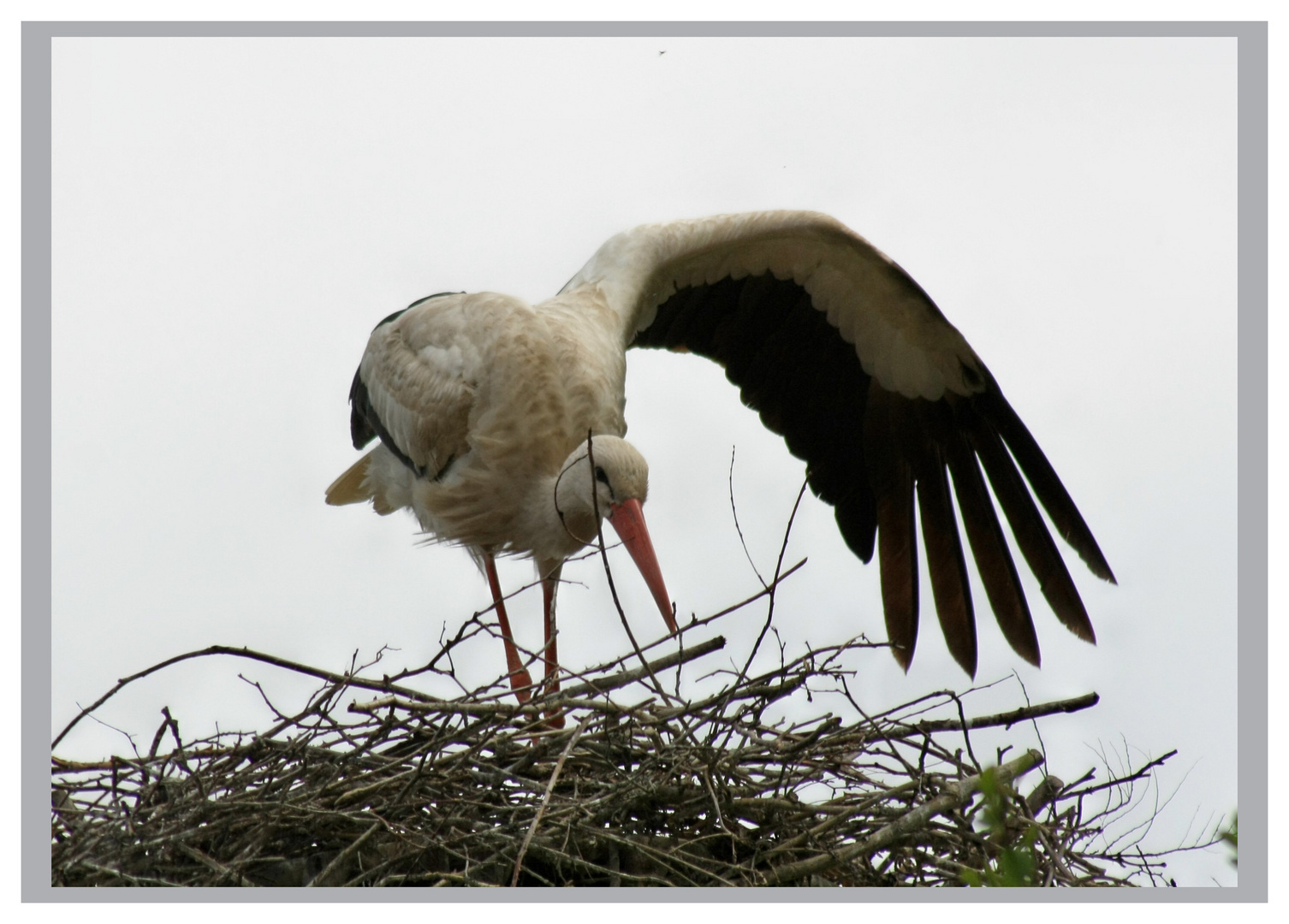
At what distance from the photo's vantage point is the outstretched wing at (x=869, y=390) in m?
3.33

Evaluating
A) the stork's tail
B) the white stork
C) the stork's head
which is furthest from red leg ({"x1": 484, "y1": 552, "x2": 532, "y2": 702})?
the stork's head

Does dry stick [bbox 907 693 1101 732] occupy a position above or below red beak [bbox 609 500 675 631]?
below

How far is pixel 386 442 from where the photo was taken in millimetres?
3340

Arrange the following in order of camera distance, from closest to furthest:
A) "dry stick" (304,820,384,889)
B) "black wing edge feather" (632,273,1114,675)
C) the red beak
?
"dry stick" (304,820,384,889), the red beak, "black wing edge feather" (632,273,1114,675)

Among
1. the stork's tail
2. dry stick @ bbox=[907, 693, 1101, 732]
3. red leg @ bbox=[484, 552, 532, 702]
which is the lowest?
dry stick @ bbox=[907, 693, 1101, 732]

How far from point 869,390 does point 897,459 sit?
0.75 feet

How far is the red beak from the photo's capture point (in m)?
2.70

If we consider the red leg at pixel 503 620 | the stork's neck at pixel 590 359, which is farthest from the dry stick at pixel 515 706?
the red leg at pixel 503 620

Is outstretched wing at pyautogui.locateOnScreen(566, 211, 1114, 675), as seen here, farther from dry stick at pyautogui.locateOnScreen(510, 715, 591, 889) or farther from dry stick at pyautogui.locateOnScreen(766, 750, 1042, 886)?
dry stick at pyautogui.locateOnScreen(510, 715, 591, 889)

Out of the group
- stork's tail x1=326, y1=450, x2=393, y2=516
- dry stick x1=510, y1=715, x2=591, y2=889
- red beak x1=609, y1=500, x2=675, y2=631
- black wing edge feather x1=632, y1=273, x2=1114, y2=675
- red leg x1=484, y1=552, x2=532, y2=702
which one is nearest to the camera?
dry stick x1=510, y1=715, x2=591, y2=889

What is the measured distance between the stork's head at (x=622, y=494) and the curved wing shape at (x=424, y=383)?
36 centimetres

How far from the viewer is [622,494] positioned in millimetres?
2742

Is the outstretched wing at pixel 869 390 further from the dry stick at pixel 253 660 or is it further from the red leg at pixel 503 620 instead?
the dry stick at pixel 253 660

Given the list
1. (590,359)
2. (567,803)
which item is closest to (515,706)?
(567,803)
